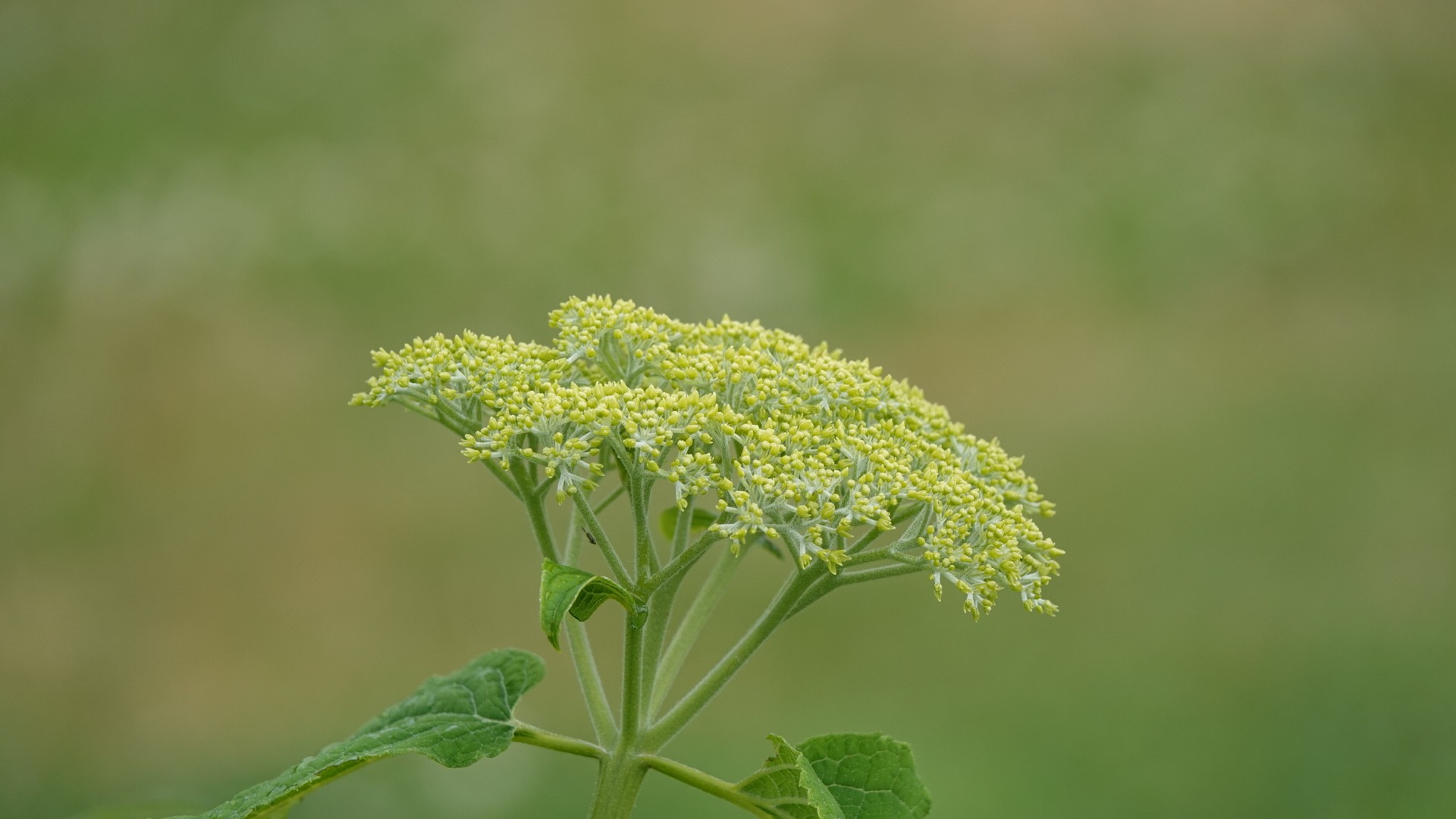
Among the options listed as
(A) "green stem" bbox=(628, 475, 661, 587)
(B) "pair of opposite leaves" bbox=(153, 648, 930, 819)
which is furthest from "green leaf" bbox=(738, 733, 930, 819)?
(A) "green stem" bbox=(628, 475, 661, 587)

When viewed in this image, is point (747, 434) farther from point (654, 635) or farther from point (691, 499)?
point (654, 635)

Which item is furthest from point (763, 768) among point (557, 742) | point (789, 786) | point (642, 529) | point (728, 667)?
point (642, 529)

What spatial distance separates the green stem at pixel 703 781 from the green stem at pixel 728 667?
0.09 feet

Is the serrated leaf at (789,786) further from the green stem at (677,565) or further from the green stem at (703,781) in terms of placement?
the green stem at (677,565)

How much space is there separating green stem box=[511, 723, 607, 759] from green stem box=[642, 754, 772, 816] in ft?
0.20

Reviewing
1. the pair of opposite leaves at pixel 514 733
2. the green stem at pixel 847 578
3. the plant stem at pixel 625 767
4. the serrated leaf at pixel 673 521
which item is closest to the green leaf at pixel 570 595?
the pair of opposite leaves at pixel 514 733

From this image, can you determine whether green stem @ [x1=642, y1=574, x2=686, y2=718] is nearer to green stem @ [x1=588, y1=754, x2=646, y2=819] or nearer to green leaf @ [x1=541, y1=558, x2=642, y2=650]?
green stem @ [x1=588, y1=754, x2=646, y2=819]

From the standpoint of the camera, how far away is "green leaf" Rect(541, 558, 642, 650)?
3.91ft

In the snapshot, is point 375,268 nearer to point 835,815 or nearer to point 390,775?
point 390,775

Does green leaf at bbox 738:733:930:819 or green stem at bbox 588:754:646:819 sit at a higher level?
green leaf at bbox 738:733:930:819

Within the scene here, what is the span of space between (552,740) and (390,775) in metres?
3.57

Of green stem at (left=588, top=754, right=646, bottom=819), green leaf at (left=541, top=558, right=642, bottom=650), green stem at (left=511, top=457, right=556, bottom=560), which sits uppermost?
green stem at (left=511, top=457, right=556, bottom=560)

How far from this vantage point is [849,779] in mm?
1450

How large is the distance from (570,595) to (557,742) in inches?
13.2
